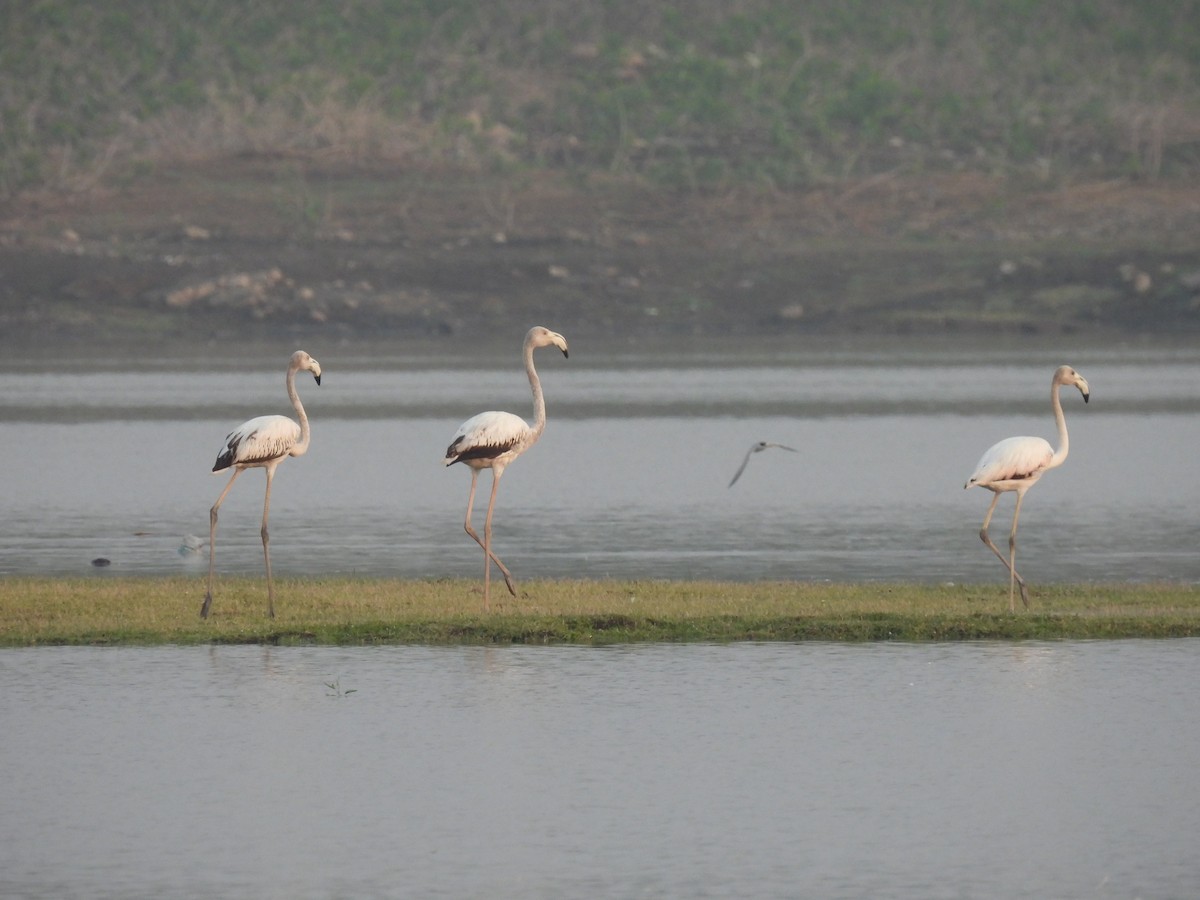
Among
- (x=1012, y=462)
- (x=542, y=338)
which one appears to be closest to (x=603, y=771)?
(x=1012, y=462)

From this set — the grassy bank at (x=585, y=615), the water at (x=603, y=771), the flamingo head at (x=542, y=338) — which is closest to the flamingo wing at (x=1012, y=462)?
the grassy bank at (x=585, y=615)

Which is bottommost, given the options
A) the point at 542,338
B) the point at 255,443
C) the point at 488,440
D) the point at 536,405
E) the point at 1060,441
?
the point at 255,443

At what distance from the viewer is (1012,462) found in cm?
1711

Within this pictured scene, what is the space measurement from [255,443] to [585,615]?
2.81 metres

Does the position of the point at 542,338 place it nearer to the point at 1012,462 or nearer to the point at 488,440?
the point at 488,440

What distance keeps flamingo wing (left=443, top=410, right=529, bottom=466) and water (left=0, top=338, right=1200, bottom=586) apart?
12.2 feet

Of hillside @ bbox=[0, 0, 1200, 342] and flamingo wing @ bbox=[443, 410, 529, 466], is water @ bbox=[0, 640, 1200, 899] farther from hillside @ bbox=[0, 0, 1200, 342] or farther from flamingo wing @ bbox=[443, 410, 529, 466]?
hillside @ bbox=[0, 0, 1200, 342]

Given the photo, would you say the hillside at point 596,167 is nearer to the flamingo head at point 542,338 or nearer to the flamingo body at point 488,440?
the flamingo head at point 542,338

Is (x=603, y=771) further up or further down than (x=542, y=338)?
further down

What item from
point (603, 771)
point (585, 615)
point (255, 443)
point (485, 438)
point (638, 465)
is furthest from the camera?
point (638, 465)

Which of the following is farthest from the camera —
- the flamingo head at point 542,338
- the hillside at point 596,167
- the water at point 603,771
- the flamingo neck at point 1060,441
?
the hillside at point 596,167

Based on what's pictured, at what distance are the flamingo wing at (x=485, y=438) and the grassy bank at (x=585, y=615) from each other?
1102 millimetres

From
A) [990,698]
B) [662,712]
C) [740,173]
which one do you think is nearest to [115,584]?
[662,712]

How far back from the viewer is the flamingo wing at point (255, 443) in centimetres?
1659
